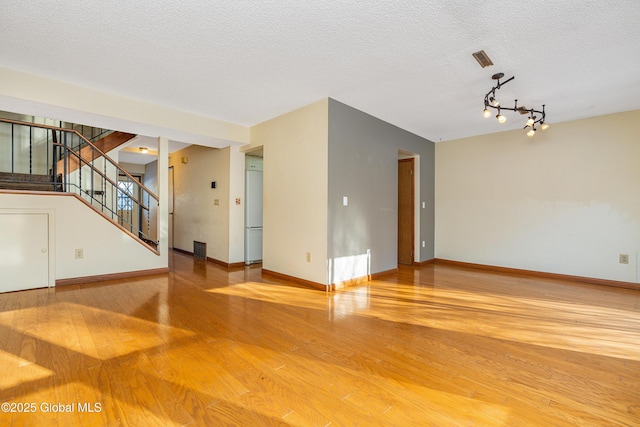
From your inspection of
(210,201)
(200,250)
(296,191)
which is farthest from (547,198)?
(200,250)

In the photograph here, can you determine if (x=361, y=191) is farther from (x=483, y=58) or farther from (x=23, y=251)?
(x=23, y=251)

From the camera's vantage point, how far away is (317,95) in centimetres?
385

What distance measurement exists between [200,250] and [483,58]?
19.1 ft

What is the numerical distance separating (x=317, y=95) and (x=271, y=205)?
1.87 metres

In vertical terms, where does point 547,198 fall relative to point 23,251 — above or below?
above

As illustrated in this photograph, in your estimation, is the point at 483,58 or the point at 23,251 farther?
the point at 23,251

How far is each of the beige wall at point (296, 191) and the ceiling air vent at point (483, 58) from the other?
1.80 metres

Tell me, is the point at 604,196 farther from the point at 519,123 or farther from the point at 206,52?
the point at 206,52

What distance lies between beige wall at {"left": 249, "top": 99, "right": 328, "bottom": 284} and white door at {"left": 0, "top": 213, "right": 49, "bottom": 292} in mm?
2940

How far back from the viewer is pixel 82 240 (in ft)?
13.9

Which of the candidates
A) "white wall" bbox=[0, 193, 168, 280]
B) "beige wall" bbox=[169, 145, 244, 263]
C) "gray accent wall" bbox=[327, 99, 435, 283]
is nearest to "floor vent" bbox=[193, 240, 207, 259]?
"beige wall" bbox=[169, 145, 244, 263]

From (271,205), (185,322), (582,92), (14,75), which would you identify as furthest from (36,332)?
(582,92)

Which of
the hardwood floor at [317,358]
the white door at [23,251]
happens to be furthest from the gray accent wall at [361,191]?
the white door at [23,251]

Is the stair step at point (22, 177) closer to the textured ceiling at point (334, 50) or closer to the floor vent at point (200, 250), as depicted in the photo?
the textured ceiling at point (334, 50)
